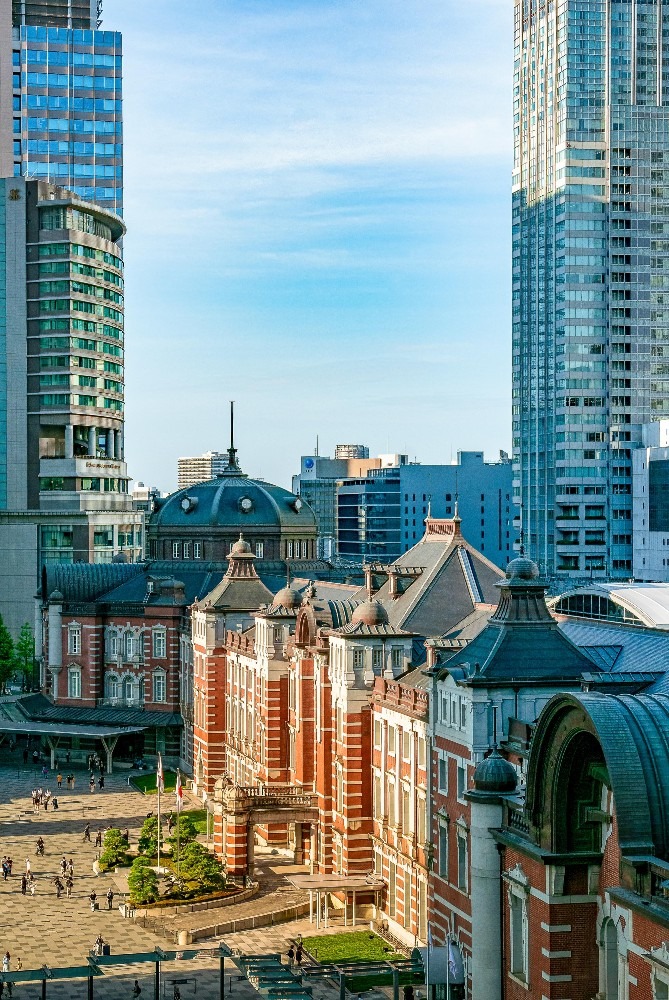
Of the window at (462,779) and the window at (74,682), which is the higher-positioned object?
the window at (462,779)

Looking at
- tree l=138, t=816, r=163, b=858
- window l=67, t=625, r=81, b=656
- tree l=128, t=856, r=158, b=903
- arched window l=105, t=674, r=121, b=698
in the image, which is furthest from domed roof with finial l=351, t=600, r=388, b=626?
window l=67, t=625, r=81, b=656

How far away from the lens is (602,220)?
181375mm

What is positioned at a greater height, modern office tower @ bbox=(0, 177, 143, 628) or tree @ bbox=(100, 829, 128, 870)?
modern office tower @ bbox=(0, 177, 143, 628)

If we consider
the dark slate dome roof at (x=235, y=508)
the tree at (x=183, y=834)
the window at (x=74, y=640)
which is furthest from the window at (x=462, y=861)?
the window at (x=74, y=640)

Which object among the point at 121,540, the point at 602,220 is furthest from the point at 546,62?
the point at 121,540

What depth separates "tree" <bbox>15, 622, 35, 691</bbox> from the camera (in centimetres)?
16725

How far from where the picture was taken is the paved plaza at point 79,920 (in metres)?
69.9

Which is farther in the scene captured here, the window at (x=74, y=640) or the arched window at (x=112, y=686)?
the window at (x=74, y=640)

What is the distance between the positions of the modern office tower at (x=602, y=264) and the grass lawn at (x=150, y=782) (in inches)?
2886

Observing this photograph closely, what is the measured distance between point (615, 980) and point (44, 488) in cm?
14061

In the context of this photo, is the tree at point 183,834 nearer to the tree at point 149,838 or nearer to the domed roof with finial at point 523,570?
the tree at point 149,838

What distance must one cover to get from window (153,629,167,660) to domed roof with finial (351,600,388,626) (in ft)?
185

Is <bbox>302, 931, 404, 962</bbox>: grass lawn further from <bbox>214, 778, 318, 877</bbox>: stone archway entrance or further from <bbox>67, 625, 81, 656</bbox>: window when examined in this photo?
<bbox>67, 625, 81, 656</bbox>: window

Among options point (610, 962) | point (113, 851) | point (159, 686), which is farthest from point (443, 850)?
point (159, 686)
